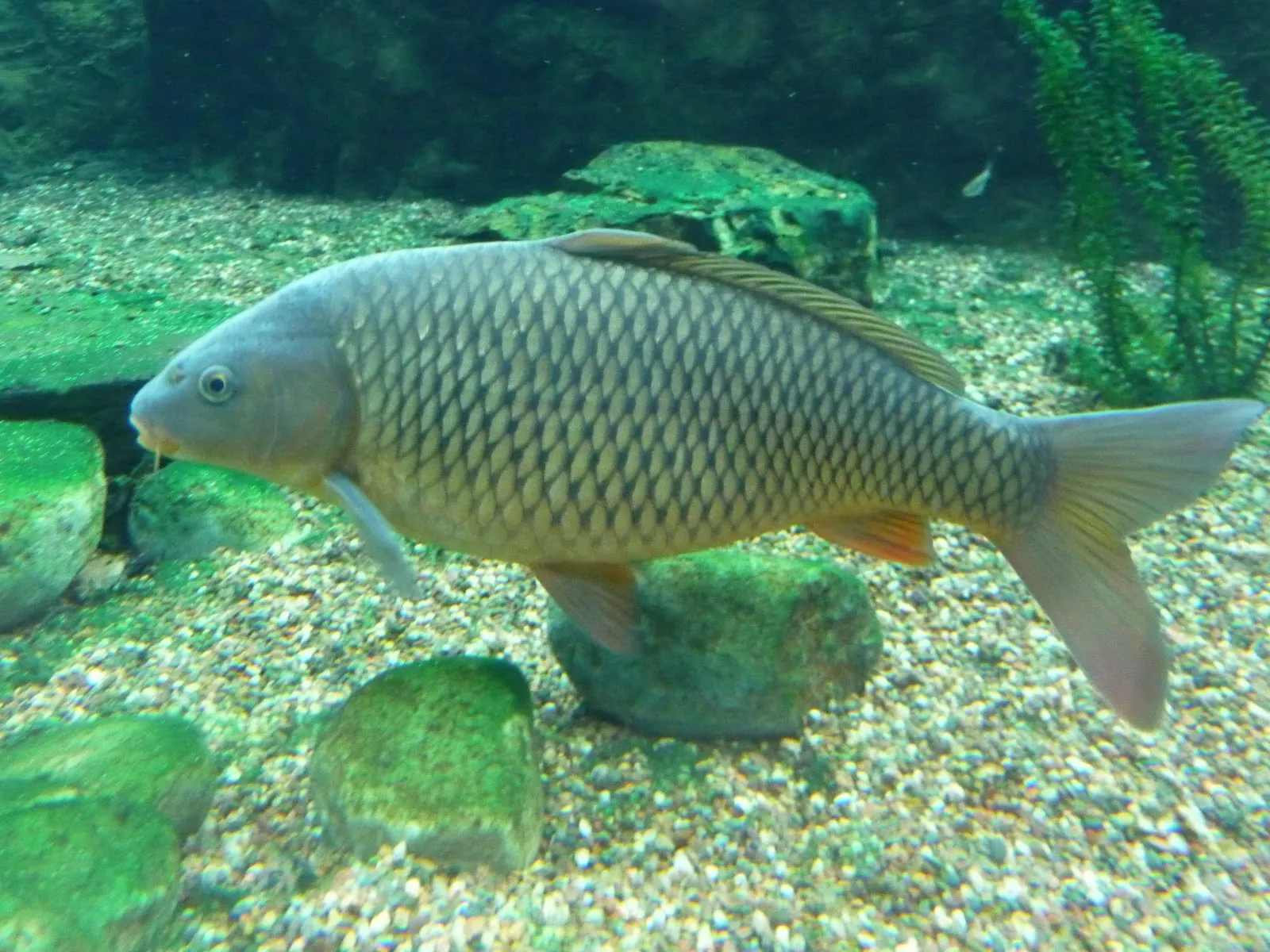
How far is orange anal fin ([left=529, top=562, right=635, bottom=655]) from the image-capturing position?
269 cm

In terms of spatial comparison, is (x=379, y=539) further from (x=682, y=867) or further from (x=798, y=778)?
(x=798, y=778)

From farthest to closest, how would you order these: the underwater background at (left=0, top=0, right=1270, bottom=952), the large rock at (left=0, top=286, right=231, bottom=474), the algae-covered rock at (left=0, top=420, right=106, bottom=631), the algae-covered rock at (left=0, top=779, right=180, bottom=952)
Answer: the large rock at (left=0, top=286, right=231, bottom=474) < the algae-covered rock at (left=0, top=420, right=106, bottom=631) < the underwater background at (left=0, top=0, right=1270, bottom=952) < the algae-covered rock at (left=0, top=779, right=180, bottom=952)

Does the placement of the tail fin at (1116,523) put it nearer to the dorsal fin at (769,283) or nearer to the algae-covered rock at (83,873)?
the dorsal fin at (769,283)

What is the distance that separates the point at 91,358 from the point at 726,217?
3524 millimetres

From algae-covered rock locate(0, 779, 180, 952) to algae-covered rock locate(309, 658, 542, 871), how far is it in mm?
449

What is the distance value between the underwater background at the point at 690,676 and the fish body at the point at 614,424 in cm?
64

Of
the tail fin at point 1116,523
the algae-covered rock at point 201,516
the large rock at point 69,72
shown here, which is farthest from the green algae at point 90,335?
the large rock at point 69,72

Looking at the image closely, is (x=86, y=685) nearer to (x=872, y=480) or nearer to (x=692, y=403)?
(x=692, y=403)

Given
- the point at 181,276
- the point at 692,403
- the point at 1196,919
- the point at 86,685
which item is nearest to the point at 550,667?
the point at 692,403

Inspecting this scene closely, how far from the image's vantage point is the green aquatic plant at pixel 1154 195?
17.0 feet

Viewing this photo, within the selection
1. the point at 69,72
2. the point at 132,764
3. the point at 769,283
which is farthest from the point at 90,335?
the point at 69,72

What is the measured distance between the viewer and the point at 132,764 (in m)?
2.69

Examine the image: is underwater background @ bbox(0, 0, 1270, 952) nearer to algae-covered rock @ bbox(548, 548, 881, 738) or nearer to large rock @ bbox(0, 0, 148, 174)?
algae-covered rock @ bbox(548, 548, 881, 738)

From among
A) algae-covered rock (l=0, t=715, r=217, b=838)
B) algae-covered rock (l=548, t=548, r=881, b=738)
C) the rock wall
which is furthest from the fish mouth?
the rock wall
